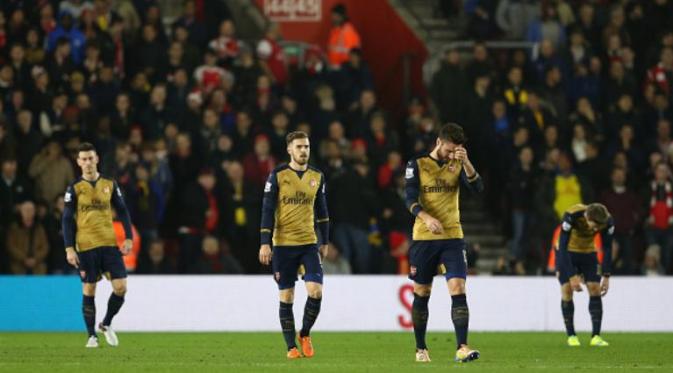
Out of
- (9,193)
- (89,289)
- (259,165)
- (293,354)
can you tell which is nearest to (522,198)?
(259,165)

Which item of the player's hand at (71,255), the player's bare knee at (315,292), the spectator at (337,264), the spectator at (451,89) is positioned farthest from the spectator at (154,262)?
the player's bare knee at (315,292)

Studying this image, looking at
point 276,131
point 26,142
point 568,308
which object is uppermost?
point 276,131

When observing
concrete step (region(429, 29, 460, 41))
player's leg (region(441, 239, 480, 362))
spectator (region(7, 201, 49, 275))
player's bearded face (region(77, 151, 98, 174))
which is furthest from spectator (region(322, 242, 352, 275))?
player's leg (region(441, 239, 480, 362))

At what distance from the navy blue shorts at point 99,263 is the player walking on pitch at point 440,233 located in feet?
15.8

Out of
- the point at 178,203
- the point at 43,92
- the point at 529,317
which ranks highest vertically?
the point at 43,92

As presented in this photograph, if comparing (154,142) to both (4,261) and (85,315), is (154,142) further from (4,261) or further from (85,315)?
(85,315)

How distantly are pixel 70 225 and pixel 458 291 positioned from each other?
5520 millimetres

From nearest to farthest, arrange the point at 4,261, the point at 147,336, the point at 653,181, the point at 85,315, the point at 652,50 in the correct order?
the point at 85,315 < the point at 147,336 < the point at 4,261 < the point at 653,181 < the point at 652,50

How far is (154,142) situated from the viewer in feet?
81.6

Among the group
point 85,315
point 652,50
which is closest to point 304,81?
point 652,50

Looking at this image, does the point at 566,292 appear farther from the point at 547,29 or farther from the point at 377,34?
the point at 377,34

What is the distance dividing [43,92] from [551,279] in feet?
28.8

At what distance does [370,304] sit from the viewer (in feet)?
79.2

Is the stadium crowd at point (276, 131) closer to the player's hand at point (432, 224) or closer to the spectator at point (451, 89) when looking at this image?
the spectator at point (451, 89)
